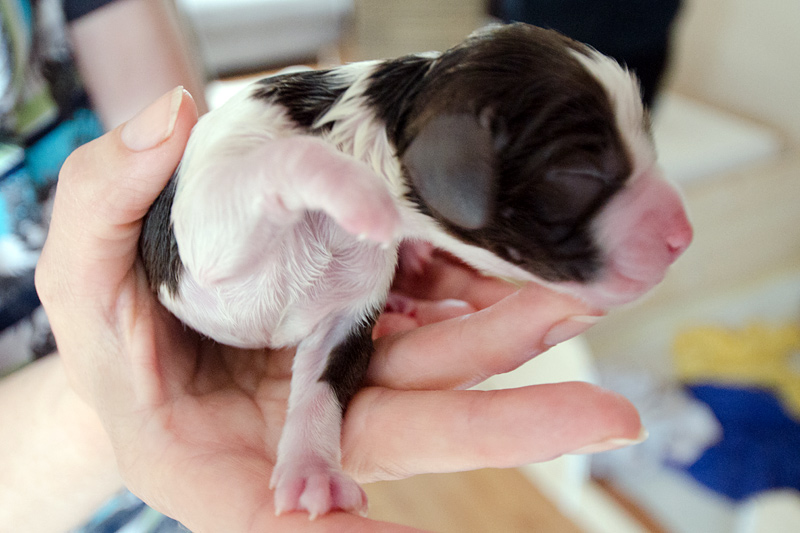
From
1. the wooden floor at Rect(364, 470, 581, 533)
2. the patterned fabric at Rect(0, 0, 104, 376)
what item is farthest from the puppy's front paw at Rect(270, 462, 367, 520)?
the wooden floor at Rect(364, 470, 581, 533)

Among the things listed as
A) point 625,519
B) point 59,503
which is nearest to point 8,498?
point 59,503

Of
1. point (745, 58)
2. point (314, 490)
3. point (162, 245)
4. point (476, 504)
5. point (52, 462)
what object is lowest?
point (476, 504)

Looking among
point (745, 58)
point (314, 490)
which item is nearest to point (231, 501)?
point (314, 490)

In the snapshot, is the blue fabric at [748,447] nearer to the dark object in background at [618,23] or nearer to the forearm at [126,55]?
the dark object in background at [618,23]

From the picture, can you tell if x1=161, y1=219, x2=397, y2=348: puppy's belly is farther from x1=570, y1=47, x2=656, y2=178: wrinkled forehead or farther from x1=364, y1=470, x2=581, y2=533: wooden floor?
x1=364, y1=470, x2=581, y2=533: wooden floor

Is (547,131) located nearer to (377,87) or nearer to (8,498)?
(377,87)

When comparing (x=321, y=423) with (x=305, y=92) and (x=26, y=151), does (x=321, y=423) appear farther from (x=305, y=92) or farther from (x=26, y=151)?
(x=26, y=151)
